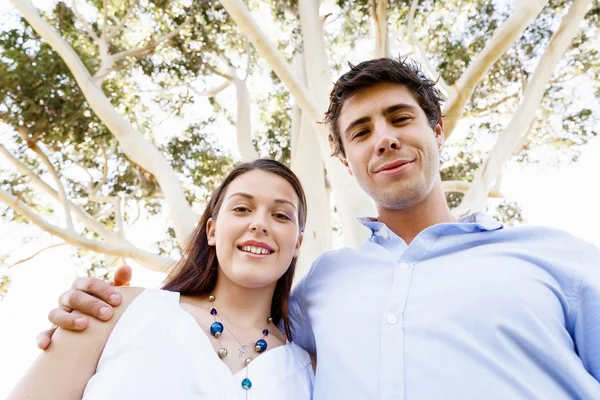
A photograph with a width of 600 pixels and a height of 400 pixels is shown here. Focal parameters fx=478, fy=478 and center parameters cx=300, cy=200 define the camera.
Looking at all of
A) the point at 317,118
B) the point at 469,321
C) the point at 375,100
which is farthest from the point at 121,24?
the point at 469,321

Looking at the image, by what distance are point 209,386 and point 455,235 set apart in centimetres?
87

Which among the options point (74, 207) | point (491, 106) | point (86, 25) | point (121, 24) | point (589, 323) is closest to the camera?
point (589, 323)

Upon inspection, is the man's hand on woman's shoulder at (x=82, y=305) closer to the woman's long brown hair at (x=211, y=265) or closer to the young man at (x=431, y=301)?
the young man at (x=431, y=301)

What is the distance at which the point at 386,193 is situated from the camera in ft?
5.54

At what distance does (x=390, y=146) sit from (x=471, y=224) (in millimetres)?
380

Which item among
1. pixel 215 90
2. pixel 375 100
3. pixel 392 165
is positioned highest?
pixel 215 90

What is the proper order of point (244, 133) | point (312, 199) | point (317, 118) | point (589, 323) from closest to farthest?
point (589, 323)
point (317, 118)
point (312, 199)
point (244, 133)

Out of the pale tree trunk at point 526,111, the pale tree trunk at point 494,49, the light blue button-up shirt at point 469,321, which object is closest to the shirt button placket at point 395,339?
the light blue button-up shirt at point 469,321

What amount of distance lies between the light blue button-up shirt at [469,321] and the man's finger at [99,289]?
630 mm

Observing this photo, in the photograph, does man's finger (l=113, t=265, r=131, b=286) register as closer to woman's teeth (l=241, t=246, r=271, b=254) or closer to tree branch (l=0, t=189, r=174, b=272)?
woman's teeth (l=241, t=246, r=271, b=254)

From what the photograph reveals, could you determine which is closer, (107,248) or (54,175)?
(107,248)

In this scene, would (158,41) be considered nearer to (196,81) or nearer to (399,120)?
(196,81)

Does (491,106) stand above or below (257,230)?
above

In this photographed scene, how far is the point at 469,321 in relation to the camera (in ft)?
4.20
